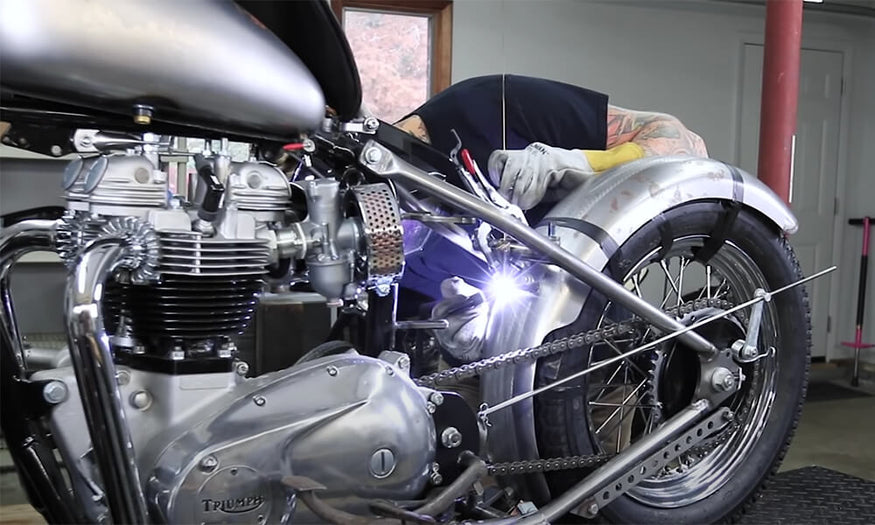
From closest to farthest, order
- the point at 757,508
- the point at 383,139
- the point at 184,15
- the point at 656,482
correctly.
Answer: the point at 184,15
the point at 383,139
the point at 656,482
the point at 757,508

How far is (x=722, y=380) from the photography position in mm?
1596

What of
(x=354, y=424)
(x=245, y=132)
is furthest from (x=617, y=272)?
(x=245, y=132)

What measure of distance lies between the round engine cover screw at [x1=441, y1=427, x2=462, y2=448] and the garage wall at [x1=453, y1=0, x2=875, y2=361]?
0.71 meters

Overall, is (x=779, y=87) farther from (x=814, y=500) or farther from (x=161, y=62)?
(x=161, y=62)

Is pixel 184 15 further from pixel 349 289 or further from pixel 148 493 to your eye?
pixel 148 493

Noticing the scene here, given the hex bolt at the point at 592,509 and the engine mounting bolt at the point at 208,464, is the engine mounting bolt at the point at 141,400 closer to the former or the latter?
the engine mounting bolt at the point at 208,464

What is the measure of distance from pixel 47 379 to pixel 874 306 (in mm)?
3357

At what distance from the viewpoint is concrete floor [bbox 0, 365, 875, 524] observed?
289 cm

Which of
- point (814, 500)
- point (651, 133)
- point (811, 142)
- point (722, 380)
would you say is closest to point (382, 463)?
point (722, 380)

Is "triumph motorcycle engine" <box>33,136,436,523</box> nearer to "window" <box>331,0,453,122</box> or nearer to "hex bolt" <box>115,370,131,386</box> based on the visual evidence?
"hex bolt" <box>115,370,131,386</box>

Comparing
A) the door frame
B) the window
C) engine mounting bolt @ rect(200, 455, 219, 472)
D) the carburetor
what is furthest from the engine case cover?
the door frame

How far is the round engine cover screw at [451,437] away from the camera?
135cm

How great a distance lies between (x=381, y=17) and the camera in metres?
1.60

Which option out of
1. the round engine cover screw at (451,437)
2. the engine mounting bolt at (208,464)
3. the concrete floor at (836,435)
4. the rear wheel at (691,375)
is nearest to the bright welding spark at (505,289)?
the rear wheel at (691,375)
